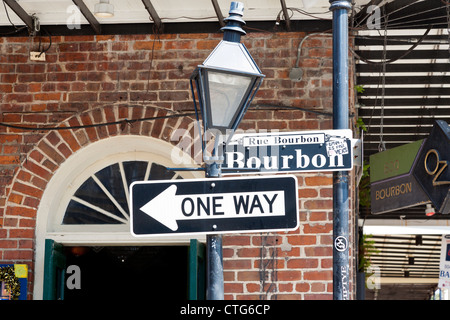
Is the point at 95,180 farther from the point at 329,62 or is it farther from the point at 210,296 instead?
the point at 210,296

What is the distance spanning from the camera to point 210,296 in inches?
151

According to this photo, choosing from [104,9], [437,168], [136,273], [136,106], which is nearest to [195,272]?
[136,106]

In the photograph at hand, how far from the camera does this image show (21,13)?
255 inches

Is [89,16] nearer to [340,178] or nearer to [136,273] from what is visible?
[340,178]

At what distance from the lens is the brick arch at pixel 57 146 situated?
649 centimetres

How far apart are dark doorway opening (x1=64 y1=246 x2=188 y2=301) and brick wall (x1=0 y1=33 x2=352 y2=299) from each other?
3.00 m

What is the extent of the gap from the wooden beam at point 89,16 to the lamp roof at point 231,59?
2.68 meters

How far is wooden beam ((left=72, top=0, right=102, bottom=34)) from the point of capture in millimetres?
6262

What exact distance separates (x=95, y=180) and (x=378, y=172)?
2.48 meters

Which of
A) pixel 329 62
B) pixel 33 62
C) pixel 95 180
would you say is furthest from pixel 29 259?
pixel 329 62

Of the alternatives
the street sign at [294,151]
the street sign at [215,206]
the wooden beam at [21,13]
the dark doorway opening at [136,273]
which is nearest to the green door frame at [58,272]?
the wooden beam at [21,13]

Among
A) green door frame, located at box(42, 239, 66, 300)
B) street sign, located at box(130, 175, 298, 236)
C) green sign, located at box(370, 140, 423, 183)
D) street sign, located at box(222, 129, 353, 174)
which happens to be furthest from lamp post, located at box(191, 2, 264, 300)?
green door frame, located at box(42, 239, 66, 300)

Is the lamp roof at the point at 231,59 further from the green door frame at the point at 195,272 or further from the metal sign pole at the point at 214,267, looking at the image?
the green door frame at the point at 195,272

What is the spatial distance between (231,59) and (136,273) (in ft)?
20.3
